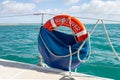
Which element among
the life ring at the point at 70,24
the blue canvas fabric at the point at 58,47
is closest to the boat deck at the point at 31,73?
the blue canvas fabric at the point at 58,47

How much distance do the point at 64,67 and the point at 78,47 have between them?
439mm

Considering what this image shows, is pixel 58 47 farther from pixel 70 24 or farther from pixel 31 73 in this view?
pixel 31 73

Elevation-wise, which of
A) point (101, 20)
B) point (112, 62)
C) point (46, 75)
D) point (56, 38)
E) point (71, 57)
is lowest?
point (112, 62)

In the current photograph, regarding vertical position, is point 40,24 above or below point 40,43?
above

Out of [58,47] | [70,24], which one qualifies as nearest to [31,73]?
[58,47]

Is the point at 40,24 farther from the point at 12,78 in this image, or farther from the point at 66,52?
the point at 12,78

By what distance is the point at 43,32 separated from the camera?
4520mm

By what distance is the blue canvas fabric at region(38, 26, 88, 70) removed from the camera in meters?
4.18

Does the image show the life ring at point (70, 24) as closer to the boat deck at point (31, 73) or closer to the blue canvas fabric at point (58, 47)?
the blue canvas fabric at point (58, 47)

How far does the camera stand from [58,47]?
434cm

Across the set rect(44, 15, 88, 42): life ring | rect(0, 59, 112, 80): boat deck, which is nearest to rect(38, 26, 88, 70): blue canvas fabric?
rect(44, 15, 88, 42): life ring

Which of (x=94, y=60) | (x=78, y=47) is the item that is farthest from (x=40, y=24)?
(x=94, y=60)

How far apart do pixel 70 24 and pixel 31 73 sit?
1080 millimetres

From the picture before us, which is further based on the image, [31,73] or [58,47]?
[58,47]
